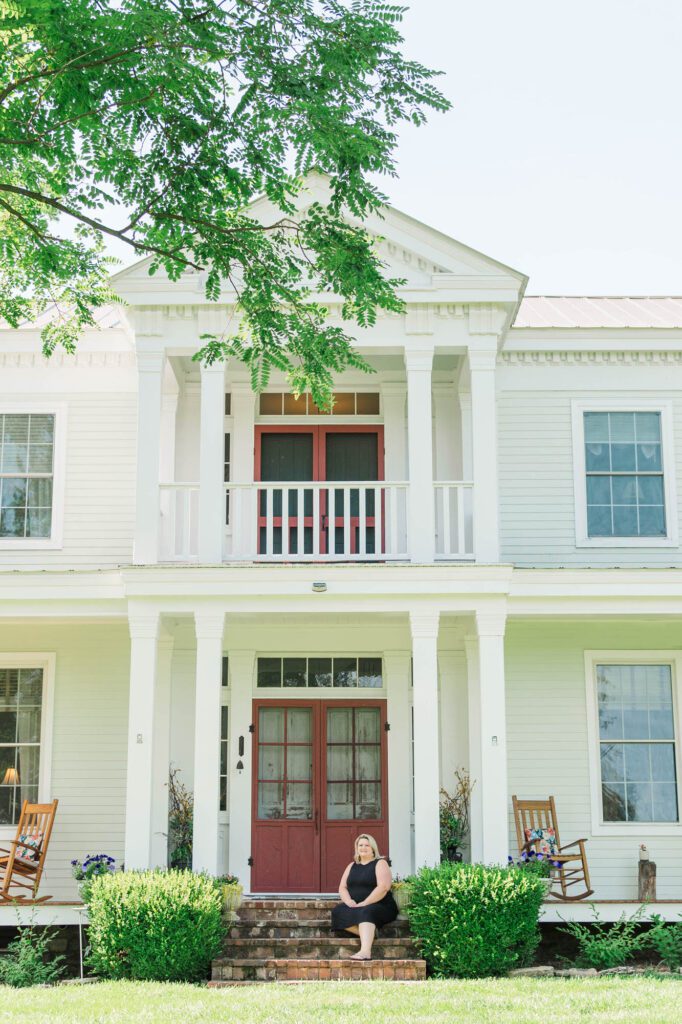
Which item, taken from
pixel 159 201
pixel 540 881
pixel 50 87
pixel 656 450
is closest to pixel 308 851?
pixel 540 881

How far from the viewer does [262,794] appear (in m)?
13.5

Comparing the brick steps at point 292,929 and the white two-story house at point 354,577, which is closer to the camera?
the brick steps at point 292,929

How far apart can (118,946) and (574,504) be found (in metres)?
6.83

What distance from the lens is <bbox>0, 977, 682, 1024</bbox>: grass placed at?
828 cm

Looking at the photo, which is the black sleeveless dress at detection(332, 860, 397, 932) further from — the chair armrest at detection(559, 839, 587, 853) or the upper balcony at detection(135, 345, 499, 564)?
the upper balcony at detection(135, 345, 499, 564)

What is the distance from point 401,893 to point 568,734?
3.26 metres

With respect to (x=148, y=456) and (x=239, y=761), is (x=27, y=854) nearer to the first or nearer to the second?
(x=239, y=761)

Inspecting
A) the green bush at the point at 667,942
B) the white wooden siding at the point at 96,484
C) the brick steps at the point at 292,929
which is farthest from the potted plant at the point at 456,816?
the white wooden siding at the point at 96,484

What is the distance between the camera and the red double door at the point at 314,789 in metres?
13.3

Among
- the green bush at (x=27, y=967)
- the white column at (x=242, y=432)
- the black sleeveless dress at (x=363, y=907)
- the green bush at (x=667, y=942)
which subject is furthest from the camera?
the white column at (x=242, y=432)

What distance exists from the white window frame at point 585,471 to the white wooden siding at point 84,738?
17.1 feet

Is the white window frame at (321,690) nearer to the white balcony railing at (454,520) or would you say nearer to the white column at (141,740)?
the white balcony railing at (454,520)

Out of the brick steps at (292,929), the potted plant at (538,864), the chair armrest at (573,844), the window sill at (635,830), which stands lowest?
the brick steps at (292,929)

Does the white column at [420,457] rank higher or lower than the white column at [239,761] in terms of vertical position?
higher
